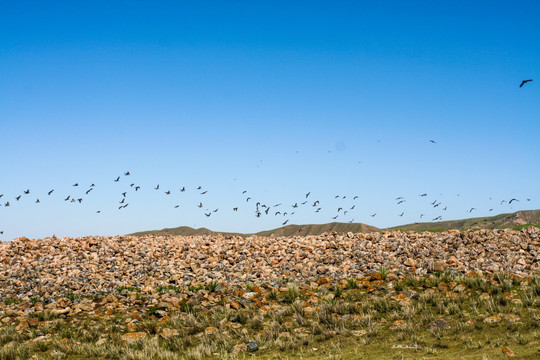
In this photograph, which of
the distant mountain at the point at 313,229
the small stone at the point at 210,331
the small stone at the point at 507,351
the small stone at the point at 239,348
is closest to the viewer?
the small stone at the point at 507,351

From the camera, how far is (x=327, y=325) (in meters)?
12.9

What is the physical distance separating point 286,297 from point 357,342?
457 cm

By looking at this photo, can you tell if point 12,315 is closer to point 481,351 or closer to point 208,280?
point 208,280

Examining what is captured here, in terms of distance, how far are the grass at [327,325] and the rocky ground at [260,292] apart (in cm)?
5

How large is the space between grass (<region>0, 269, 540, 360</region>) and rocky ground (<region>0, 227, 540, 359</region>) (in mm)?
50

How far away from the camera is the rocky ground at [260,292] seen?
40.6ft

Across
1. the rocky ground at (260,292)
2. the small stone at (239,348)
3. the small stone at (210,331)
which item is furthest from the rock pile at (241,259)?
the small stone at (239,348)

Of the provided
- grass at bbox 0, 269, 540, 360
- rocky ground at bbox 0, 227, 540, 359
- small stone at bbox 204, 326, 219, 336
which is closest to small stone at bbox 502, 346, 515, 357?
grass at bbox 0, 269, 540, 360

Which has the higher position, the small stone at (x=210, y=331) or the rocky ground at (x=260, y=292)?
the rocky ground at (x=260, y=292)

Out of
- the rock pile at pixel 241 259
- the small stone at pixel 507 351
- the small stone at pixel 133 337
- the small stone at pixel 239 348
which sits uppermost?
the rock pile at pixel 241 259

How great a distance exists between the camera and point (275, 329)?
12836mm

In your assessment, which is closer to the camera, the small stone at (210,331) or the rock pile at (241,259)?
the small stone at (210,331)

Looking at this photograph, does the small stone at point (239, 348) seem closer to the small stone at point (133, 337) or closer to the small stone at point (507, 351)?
the small stone at point (133, 337)

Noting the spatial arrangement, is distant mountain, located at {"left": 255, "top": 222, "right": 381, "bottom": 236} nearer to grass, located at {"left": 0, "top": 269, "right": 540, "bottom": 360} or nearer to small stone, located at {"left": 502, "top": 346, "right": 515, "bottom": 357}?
grass, located at {"left": 0, "top": 269, "right": 540, "bottom": 360}
